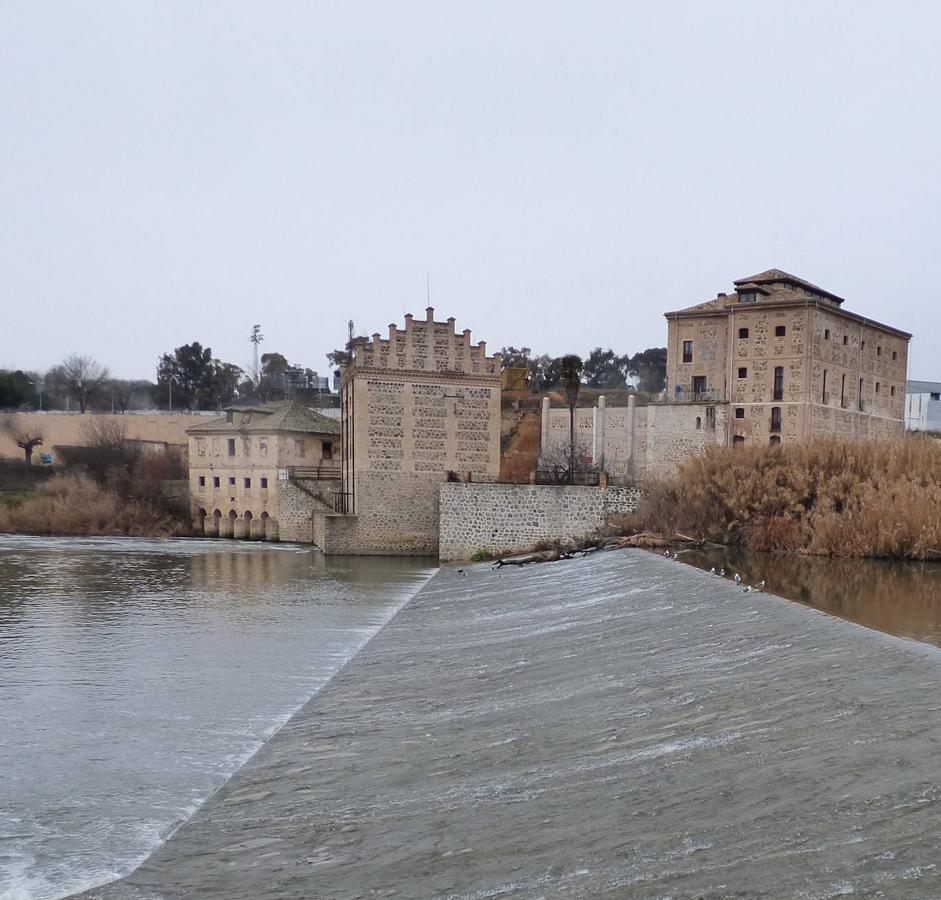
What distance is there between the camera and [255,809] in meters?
6.90

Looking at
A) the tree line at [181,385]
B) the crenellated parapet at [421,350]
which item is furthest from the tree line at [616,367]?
the crenellated parapet at [421,350]

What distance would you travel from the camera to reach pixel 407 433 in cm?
2733

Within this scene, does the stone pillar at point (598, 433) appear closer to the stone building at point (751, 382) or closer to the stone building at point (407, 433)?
the stone building at point (751, 382)

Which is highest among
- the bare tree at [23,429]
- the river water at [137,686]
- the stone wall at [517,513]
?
the bare tree at [23,429]

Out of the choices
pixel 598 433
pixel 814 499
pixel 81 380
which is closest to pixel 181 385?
pixel 81 380

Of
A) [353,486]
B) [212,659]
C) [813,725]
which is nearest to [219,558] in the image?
[353,486]

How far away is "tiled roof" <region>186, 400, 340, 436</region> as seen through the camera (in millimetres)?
34656

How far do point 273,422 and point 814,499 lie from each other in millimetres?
22187

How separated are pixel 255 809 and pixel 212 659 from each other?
5.94 meters

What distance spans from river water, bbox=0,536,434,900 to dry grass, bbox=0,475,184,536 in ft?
42.0

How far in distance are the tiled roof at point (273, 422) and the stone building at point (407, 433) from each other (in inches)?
304

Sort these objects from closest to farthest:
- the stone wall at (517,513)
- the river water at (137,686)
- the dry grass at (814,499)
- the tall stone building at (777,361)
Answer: the river water at (137,686) < the dry grass at (814,499) < the stone wall at (517,513) < the tall stone building at (777,361)

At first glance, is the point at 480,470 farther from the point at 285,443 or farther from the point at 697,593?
the point at 697,593

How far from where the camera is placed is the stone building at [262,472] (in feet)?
106
